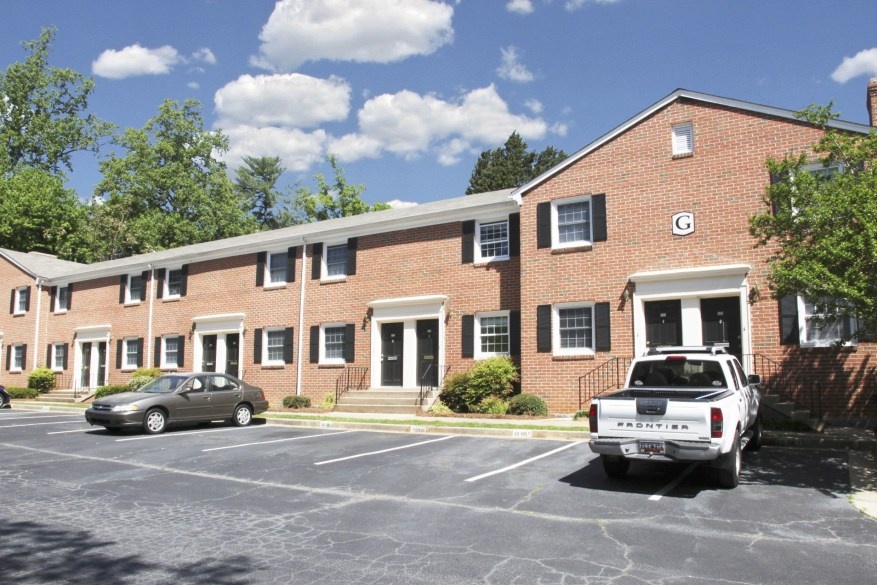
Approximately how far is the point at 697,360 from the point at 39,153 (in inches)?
2246

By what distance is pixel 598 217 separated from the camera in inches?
672

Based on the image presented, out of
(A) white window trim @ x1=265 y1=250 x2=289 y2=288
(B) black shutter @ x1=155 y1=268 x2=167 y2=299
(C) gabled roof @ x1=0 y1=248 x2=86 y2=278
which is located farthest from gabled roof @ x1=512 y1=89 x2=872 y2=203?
(C) gabled roof @ x1=0 y1=248 x2=86 y2=278

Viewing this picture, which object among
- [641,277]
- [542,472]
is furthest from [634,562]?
[641,277]

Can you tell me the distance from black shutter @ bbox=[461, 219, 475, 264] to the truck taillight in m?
12.5

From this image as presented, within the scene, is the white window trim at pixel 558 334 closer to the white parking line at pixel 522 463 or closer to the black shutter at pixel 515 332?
the black shutter at pixel 515 332

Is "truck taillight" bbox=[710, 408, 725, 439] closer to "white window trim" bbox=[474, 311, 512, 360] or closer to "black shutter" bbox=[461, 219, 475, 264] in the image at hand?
"white window trim" bbox=[474, 311, 512, 360]

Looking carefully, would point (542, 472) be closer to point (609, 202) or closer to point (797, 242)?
point (797, 242)

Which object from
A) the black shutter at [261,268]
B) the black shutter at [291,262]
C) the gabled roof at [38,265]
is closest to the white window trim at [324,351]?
the black shutter at [291,262]

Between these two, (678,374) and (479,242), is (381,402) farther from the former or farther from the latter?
(678,374)

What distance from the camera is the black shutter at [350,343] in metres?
21.6

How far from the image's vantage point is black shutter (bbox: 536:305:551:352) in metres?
17.3

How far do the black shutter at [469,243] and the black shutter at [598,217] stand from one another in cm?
400

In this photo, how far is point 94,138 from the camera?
54031 mm

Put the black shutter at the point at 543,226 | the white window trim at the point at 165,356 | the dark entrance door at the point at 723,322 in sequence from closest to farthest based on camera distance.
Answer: the dark entrance door at the point at 723,322, the black shutter at the point at 543,226, the white window trim at the point at 165,356
